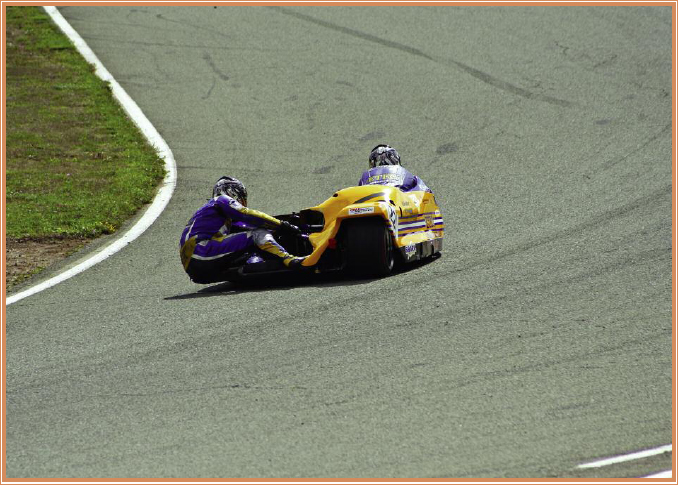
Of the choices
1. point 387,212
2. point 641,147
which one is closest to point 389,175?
point 387,212

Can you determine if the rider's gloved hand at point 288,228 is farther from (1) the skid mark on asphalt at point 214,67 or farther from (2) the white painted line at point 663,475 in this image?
(1) the skid mark on asphalt at point 214,67

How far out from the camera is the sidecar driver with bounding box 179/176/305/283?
379 inches

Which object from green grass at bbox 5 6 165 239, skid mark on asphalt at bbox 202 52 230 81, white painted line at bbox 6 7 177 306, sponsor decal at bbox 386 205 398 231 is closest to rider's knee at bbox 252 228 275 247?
sponsor decal at bbox 386 205 398 231

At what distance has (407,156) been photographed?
14602mm

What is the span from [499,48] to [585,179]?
6145mm

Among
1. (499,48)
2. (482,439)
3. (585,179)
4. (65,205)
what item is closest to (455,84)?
(499,48)

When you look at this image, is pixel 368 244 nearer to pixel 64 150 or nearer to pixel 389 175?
pixel 389 175

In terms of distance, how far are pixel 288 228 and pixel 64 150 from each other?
276 inches

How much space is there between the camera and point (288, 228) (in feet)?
31.7

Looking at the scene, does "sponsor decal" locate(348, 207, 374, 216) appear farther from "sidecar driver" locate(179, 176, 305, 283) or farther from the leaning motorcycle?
"sidecar driver" locate(179, 176, 305, 283)

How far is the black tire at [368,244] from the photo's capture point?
9.34 m

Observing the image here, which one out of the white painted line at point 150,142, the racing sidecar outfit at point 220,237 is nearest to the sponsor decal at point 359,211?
the racing sidecar outfit at point 220,237

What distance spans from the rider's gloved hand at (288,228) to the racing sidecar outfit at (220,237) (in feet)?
0.16

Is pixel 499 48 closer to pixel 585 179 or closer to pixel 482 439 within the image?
pixel 585 179
